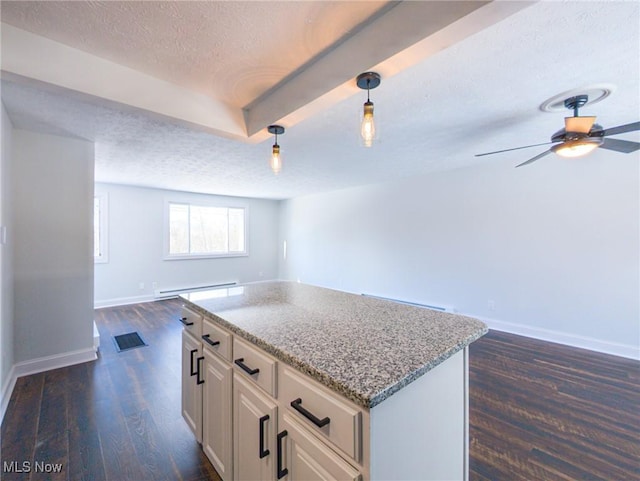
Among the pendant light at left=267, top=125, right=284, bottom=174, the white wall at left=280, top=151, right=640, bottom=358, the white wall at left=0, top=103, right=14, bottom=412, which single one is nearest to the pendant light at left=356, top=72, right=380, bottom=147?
the pendant light at left=267, top=125, right=284, bottom=174

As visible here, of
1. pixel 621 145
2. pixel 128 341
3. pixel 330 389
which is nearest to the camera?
pixel 330 389

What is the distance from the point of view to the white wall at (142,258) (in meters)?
5.12

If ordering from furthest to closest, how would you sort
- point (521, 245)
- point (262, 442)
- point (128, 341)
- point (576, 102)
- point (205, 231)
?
1. point (205, 231)
2. point (521, 245)
3. point (128, 341)
4. point (576, 102)
5. point (262, 442)

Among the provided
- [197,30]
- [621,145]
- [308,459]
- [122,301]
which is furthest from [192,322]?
[122,301]

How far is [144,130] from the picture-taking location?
8.43 ft

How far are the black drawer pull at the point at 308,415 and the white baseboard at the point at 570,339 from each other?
12.8 ft

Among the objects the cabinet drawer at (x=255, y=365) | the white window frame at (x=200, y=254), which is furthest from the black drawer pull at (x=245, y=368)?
the white window frame at (x=200, y=254)

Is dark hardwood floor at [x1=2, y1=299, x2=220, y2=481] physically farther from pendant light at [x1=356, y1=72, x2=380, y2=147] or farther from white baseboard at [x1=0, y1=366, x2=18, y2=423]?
pendant light at [x1=356, y1=72, x2=380, y2=147]

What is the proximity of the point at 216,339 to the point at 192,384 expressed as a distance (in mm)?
569

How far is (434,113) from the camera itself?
2.26 m

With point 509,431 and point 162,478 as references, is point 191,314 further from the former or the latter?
point 509,431

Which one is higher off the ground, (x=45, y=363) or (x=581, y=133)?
(x=581, y=133)

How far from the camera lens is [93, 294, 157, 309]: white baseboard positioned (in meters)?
5.01

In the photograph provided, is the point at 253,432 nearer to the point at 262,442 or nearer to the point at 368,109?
the point at 262,442
